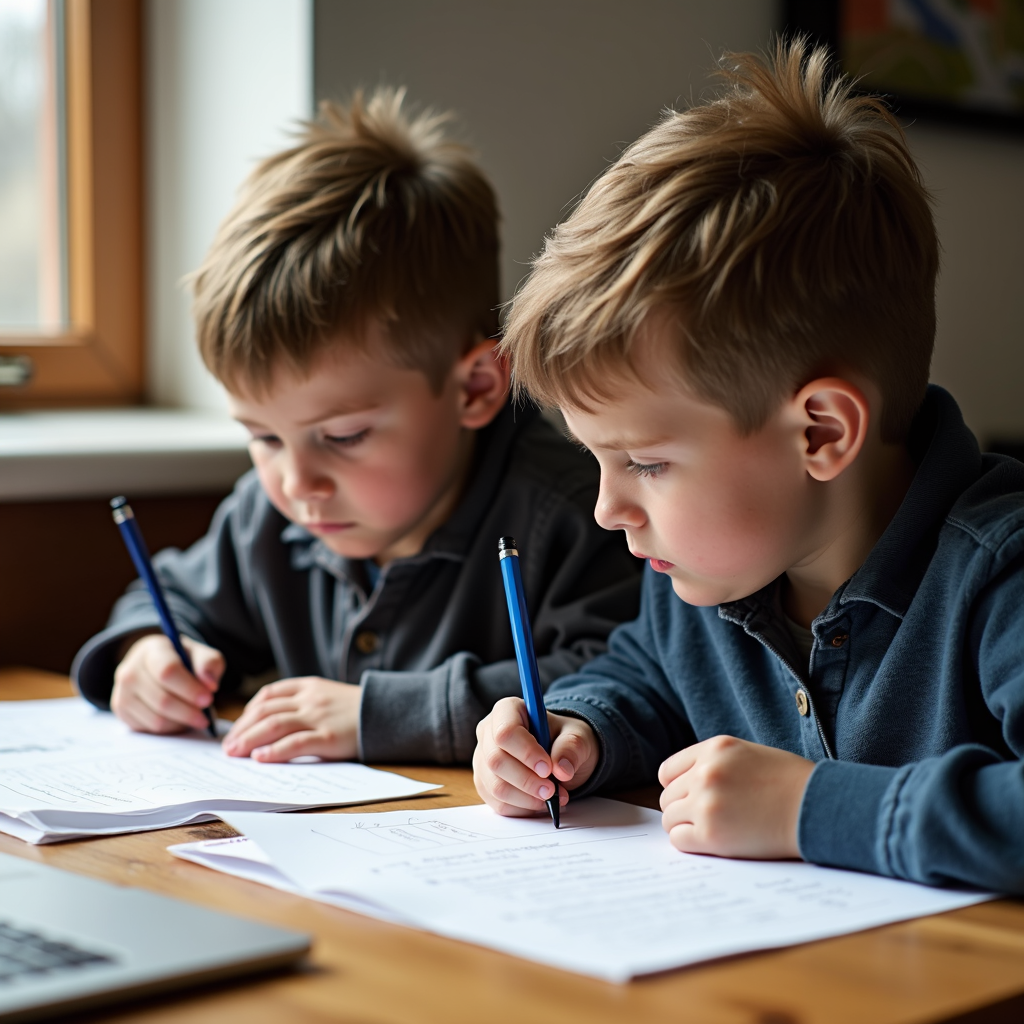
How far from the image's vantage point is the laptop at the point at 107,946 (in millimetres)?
502

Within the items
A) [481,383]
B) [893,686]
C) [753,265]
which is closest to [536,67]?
[481,383]

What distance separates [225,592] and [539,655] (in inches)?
14.7

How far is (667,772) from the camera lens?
80 centimetres

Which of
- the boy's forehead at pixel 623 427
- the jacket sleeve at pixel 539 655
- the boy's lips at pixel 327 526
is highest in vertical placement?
the boy's forehead at pixel 623 427

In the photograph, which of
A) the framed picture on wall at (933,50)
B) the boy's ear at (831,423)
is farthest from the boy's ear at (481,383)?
the framed picture on wall at (933,50)

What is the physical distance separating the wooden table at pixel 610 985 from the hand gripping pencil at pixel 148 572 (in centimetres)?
51

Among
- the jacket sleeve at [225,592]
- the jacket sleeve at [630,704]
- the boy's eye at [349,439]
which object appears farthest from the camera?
the jacket sleeve at [225,592]

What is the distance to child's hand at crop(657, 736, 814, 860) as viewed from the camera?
2.39 ft

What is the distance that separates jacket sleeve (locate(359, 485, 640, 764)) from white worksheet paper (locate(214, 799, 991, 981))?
0.18 meters

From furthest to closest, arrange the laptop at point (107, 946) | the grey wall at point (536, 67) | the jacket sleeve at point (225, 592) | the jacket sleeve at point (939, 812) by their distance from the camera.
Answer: the grey wall at point (536, 67), the jacket sleeve at point (225, 592), the jacket sleeve at point (939, 812), the laptop at point (107, 946)

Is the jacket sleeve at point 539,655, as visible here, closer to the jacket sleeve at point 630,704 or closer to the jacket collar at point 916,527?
the jacket sleeve at point 630,704

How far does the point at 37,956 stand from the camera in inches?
20.9

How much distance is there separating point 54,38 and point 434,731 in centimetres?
120

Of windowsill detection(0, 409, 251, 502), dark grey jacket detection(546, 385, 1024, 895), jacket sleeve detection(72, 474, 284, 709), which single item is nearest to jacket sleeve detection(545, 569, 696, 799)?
dark grey jacket detection(546, 385, 1024, 895)
